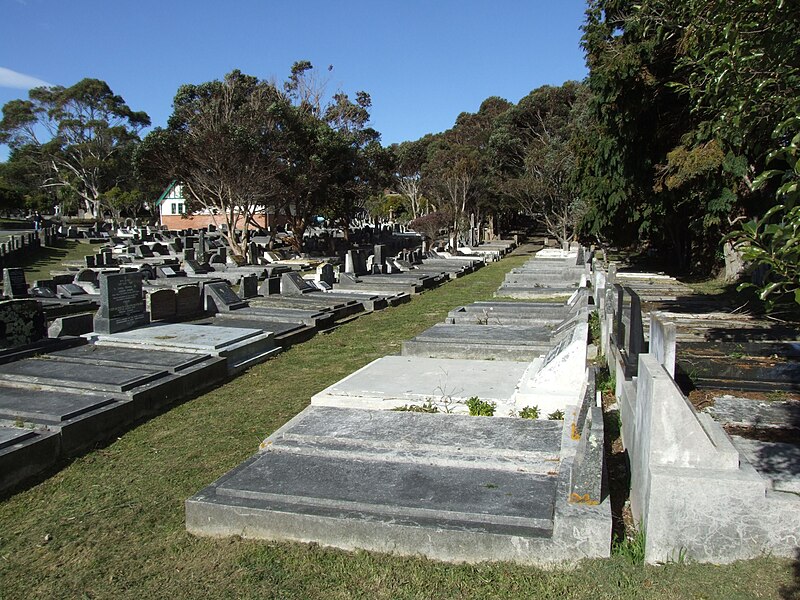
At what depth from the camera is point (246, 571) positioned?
3.72 metres

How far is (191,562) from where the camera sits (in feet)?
12.8

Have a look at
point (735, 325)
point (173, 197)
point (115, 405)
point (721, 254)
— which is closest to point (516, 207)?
point (721, 254)

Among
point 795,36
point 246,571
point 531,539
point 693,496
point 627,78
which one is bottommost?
point 246,571

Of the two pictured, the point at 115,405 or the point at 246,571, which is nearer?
the point at 246,571

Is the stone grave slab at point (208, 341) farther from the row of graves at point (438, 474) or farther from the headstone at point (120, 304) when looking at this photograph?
the row of graves at point (438, 474)

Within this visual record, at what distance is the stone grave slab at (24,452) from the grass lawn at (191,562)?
7.2 inches

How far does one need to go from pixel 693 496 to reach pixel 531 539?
0.92 meters

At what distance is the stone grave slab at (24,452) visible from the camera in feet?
16.9

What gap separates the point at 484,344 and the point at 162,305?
21.9ft

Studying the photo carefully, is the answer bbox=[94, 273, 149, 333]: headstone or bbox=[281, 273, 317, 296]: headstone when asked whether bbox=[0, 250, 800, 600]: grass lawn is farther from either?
bbox=[281, 273, 317, 296]: headstone

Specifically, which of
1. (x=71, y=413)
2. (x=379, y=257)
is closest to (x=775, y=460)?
(x=71, y=413)

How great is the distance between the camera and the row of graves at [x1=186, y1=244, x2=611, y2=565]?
3.70m

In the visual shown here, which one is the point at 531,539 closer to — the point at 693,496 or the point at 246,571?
the point at 693,496

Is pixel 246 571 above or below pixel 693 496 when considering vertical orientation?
below
